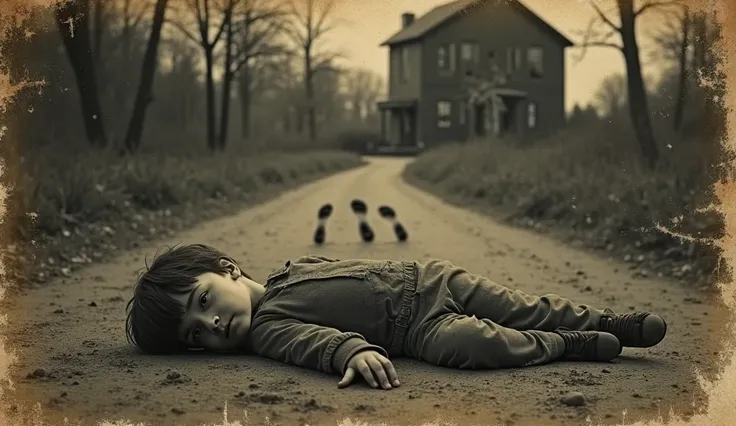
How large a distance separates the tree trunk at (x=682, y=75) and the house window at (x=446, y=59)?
1.36 m

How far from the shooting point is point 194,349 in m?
2.35

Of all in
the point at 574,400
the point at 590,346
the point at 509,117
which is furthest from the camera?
the point at 509,117

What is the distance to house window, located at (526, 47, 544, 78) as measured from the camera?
4.53 metres

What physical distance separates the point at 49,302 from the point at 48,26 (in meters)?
1.26

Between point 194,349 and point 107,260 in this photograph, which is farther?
point 107,260

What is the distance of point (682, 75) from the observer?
12.3 ft

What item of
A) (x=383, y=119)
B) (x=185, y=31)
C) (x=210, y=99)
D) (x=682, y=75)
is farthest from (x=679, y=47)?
(x=210, y=99)

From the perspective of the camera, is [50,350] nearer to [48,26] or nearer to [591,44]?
[48,26]

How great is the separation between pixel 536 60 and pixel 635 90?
1.96 ft

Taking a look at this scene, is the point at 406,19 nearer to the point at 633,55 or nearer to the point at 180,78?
the point at 633,55

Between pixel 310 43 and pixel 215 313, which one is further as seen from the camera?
pixel 310 43

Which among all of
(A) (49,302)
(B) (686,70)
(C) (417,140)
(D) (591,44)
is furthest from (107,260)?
(B) (686,70)

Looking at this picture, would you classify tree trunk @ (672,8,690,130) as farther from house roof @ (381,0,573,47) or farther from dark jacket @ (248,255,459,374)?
dark jacket @ (248,255,459,374)

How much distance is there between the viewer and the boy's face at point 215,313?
2.14 m
